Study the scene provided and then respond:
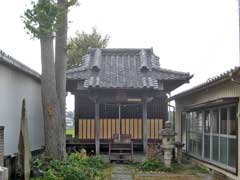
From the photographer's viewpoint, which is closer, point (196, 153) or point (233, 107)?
point (233, 107)

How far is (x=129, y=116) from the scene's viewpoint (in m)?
18.9

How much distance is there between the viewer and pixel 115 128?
18.7 m

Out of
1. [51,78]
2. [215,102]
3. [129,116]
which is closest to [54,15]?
[51,78]

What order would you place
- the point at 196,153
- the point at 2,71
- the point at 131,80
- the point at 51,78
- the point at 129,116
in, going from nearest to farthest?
1. the point at 2,71
2. the point at 51,78
3. the point at 196,153
4. the point at 131,80
5. the point at 129,116

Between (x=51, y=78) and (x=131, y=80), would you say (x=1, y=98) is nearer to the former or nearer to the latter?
(x=51, y=78)

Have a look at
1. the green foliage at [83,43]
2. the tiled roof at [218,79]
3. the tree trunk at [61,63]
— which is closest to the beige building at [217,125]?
the tiled roof at [218,79]

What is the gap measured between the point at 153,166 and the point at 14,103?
507cm

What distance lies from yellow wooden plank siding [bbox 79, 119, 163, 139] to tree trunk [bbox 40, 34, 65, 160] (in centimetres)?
678

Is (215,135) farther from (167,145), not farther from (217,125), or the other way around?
(167,145)

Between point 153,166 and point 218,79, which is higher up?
point 218,79

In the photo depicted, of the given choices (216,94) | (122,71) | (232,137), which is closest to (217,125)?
(216,94)

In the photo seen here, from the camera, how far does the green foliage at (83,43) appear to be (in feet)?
90.5

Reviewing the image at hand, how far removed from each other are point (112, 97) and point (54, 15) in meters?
6.23

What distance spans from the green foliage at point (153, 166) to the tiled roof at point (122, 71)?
3155 mm
